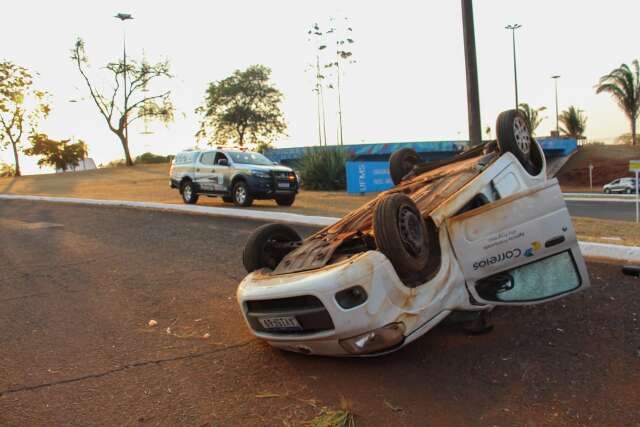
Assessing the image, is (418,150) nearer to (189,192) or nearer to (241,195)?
(189,192)

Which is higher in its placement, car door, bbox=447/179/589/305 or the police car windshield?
the police car windshield

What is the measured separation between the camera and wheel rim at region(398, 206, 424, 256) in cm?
418

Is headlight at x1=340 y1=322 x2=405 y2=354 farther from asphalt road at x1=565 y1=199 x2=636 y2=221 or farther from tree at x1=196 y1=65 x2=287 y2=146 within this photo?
tree at x1=196 y1=65 x2=287 y2=146

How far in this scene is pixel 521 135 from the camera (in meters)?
5.34

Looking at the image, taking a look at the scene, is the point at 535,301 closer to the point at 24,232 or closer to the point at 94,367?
the point at 94,367

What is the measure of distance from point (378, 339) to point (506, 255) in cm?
132

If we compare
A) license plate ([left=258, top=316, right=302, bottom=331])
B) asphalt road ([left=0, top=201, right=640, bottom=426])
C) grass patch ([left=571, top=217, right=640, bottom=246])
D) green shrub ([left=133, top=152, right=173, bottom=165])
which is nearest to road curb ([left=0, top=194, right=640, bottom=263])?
asphalt road ([left=0, top=201, right=640, bottom=426])

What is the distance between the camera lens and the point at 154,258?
857 centimetres

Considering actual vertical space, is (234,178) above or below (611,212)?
above

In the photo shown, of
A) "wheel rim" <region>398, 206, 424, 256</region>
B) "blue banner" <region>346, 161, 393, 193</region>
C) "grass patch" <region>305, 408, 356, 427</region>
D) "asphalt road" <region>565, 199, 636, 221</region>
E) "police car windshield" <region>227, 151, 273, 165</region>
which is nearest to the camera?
"grass patch" <region>305, 408, 356, 427</region>

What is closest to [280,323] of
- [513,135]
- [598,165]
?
[513,135]

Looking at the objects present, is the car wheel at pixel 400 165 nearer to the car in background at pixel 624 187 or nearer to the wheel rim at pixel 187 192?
the wheel rim at pixel 187 192

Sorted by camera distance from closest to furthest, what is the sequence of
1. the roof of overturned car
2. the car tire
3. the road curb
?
1. the roof of overturned car
2. the road curb
3. the car tire

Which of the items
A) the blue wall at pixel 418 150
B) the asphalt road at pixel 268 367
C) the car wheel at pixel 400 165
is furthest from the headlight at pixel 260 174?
the blue wall at pixel 418 150
